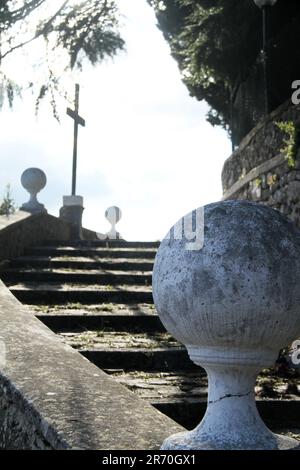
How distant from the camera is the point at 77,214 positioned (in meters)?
14.1

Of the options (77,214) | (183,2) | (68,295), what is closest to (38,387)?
(68,295)

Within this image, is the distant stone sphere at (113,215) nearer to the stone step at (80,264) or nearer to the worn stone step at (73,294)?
the stone step at (80,264)

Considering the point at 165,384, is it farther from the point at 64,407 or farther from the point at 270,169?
the point at 270,169

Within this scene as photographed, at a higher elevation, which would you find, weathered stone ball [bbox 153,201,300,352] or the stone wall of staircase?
the stone wall of staircase

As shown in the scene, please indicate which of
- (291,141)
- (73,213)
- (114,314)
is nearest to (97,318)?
(114,314)

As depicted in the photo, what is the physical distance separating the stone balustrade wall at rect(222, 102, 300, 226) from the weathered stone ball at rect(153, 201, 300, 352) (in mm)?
5043

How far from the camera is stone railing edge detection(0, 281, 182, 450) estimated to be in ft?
8.82

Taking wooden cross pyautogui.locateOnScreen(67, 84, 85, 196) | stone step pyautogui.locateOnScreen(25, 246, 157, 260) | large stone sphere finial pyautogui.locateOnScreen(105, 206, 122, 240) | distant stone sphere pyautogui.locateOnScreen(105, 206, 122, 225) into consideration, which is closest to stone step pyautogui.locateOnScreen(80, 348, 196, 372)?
stone step pyautogui.locateOnScreen(25, 246, 157, 260)

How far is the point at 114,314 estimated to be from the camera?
6828 millimetres

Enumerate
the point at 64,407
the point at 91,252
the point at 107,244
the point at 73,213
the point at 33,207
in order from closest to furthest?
1. the point at 64,407
2. the point at 91,252
3. the point at 107,244
4. the point at 33,207
5. the point at 73,213

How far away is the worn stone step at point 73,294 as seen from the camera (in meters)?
7.50

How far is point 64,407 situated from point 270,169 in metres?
6.68

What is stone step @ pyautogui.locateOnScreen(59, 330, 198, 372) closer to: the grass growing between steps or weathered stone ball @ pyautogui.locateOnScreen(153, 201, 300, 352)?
the grass growing between steps

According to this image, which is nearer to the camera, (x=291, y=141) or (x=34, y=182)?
(x=291, y=141)
